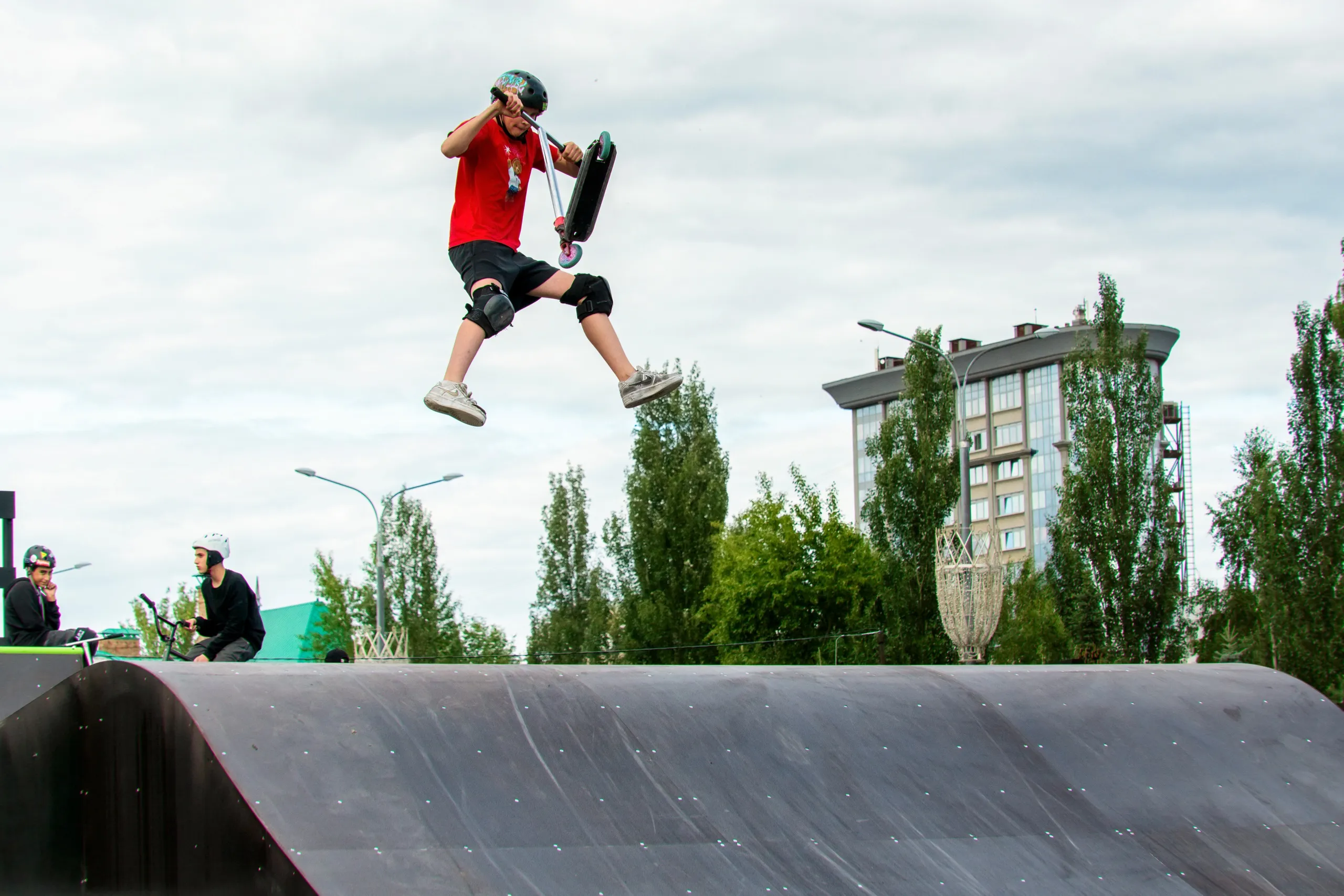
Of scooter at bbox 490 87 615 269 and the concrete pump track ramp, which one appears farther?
scooter at bbox 490 87 615 269

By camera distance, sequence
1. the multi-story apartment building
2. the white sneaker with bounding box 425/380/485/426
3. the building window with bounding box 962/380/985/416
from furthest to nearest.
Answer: the building window with bounding box 962/380/985/416 < the multi-story apartment building < the white sneaker with bounding box 425/380/485/426

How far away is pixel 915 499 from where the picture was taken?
35.1 m

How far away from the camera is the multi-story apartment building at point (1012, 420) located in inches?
4304

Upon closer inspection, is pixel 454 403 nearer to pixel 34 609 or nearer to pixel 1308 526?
pixel 34 609

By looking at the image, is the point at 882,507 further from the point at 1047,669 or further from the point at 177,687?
the point at 177,687

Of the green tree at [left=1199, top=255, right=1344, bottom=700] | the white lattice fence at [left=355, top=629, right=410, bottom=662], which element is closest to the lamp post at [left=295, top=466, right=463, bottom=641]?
the white lattice fence at [left=355, top=629, right=410, bottom=662]

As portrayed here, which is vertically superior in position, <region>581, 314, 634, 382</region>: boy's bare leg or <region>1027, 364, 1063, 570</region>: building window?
<region>1027, 364, 1063, 570</region>: building window

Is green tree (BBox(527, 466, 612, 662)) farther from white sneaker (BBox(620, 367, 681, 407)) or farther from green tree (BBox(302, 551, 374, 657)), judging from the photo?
white sneaker (BBox(620, 367, 681, 407))

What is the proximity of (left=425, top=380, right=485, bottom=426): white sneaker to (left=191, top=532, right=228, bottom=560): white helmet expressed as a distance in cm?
224

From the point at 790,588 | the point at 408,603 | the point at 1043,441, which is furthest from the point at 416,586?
the point at 1043,441

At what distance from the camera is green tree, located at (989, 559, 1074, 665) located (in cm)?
3600

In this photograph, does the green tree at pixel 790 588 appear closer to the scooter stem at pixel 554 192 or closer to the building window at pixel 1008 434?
the scooter stem at pixel 554 192

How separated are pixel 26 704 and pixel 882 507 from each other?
29541 millimetres

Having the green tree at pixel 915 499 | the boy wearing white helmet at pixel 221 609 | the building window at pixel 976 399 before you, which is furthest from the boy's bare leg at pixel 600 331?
the building window at pixel 976 399
